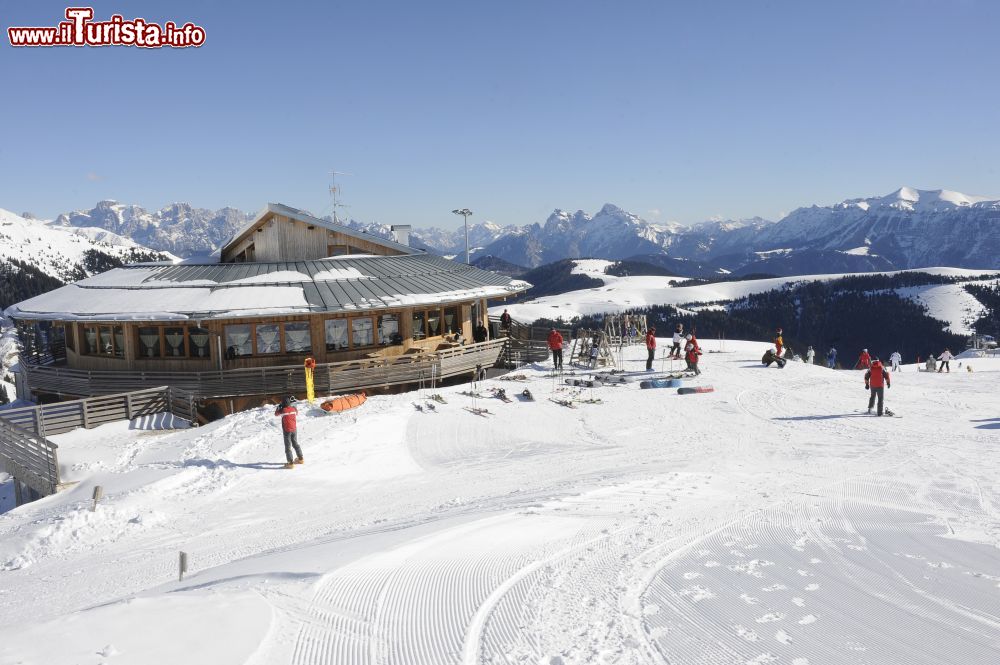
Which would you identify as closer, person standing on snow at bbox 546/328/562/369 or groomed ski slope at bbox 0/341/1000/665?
groomed ski slope at bbox 0/341/1000/665

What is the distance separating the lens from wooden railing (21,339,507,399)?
21.1 meters

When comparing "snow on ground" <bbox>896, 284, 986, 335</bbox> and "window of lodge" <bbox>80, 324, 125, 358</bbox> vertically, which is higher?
"window of lodge" <bbox>80, 324, 125, 358</bbox>

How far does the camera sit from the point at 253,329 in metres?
22.4

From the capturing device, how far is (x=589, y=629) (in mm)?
5930

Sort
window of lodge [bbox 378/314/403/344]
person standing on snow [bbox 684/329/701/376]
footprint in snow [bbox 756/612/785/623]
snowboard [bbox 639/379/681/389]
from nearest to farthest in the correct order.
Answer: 1. footprint in snow [bbox 756/612/785/623]
2. snowboard [bbox 639/379/681/389]
3. person standing on snow [bbox 684/329/701/376]
4. window of lodge [bbox 378/314/403/344]

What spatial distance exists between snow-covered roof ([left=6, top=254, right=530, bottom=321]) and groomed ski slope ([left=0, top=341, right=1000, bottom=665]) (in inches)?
187

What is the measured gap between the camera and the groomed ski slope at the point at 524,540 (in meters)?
5.58

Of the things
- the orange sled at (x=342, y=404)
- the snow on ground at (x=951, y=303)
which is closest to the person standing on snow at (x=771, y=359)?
the orange sled at (x=342, y=404)

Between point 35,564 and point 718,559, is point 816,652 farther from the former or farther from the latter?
point 35,564

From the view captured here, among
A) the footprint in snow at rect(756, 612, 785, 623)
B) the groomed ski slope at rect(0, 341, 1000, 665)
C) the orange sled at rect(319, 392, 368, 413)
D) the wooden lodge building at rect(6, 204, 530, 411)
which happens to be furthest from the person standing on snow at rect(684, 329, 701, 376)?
the footprint in snow at rect(756, 612, 785, 623)

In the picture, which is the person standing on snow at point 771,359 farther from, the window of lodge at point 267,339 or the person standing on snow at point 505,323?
the window of lodge at point 267,339

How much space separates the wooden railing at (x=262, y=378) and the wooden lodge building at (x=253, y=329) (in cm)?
4

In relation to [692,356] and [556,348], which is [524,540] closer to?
[556,348]

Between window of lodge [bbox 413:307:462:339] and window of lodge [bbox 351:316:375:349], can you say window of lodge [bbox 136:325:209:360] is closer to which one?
window of lodge [bbox 351:316:375:349]
